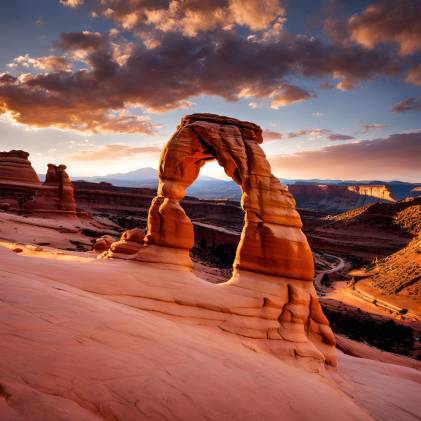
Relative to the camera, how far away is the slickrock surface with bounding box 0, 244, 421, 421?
341 centimetres

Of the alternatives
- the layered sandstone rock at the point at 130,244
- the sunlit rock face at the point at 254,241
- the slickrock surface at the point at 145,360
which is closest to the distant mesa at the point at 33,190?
the layered sandstone rock at the point at 130,244

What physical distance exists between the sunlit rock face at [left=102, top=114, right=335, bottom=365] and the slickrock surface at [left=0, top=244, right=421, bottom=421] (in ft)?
1.30

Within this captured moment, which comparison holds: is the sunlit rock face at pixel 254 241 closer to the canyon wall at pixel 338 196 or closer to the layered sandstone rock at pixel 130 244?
the layered sandstone rock at pixel 130 244

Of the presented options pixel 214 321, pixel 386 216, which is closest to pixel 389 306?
pixel 214 321

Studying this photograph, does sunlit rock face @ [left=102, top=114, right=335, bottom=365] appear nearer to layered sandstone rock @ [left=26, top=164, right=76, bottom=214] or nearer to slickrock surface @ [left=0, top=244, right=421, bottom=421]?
slickrock surface @ [left=0, top=244, right=421, bottom=421]

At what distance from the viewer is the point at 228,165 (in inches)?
437

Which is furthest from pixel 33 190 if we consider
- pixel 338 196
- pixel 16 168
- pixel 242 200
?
pixel 338 196

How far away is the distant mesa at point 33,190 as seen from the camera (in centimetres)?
3741

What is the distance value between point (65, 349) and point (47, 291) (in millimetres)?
2275

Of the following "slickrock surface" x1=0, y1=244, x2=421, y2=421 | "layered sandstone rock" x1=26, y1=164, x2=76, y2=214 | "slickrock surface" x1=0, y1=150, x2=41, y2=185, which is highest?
"slickrock surface" x1=0, y1=150, x2=41, y2=185

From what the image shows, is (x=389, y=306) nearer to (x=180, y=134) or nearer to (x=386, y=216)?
(x=180, y=134)

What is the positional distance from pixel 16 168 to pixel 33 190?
222 inches

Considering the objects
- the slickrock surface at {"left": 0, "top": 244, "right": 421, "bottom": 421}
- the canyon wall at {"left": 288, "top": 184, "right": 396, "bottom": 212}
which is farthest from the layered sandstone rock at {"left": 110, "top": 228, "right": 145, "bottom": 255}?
the canyon wall at {"left": 288, "top": 184, "right": 396, "bottom": 212}

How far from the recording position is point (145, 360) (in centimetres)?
464
